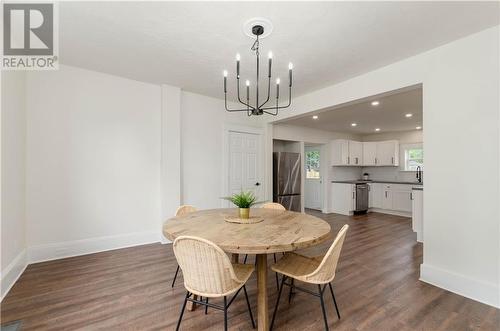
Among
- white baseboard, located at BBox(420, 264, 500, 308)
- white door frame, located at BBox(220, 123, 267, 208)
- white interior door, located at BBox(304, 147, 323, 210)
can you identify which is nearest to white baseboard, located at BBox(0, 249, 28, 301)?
white door frame, located at BBox(220, 123, 267, 208)

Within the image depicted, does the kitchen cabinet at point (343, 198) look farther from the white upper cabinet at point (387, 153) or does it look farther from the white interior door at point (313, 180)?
the white upper cabinet at point (387, 153)

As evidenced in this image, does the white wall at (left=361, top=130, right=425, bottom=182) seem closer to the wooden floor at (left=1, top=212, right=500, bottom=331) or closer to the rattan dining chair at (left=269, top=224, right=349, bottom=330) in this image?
the wooden floor at (left=1, top=212, right=500, bottom=331)

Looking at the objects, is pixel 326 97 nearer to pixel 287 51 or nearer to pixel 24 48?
pixel 287 51

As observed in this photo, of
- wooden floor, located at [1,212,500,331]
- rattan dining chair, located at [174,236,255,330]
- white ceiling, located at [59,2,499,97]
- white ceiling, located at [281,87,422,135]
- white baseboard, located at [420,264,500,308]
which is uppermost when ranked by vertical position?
white ceiling, located at [59,2,499,97]

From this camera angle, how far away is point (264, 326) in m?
1.62

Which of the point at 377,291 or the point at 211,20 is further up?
the point at 211,20

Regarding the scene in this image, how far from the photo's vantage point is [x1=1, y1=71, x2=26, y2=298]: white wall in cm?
225

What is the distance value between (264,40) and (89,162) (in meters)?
2.89

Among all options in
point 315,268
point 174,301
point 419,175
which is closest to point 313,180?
point 419,175

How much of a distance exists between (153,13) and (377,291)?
3.33 m

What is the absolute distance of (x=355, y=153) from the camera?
22.9 feet

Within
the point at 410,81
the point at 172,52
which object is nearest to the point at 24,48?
the point at 172,52

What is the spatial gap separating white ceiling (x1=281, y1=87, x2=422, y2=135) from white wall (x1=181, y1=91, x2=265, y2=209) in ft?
5.18

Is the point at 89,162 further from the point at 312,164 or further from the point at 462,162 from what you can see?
the point at 312,164
